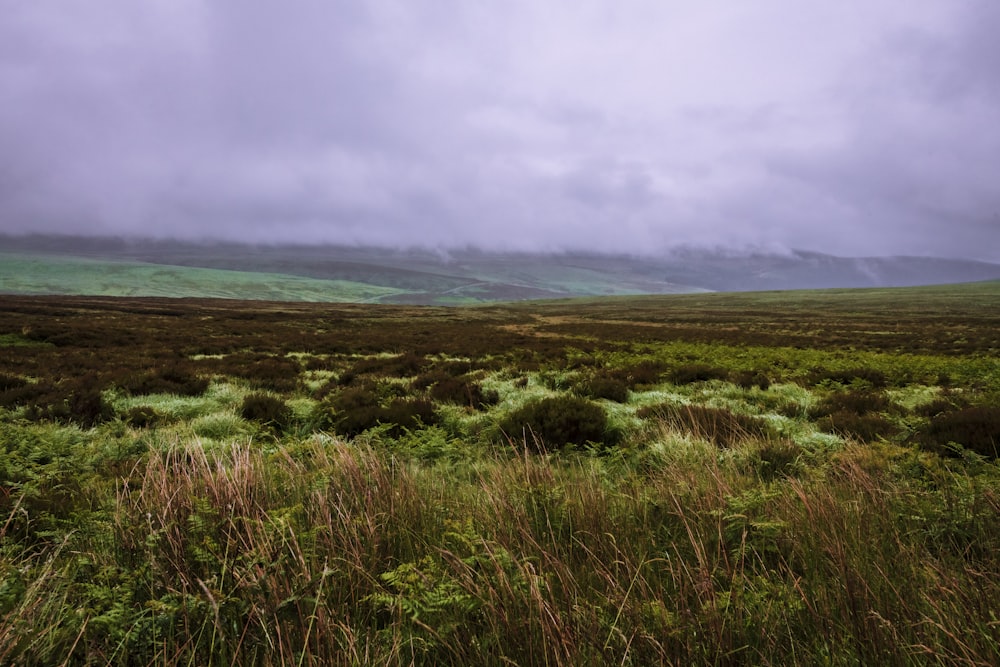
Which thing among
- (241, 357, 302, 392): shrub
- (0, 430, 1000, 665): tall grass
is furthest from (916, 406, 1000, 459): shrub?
(241, 357, 302, 392): shrub

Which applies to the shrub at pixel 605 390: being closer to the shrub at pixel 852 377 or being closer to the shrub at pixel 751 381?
the shrub at pixel 751 381

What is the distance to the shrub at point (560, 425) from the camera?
21.5 feet

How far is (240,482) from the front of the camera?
3.02 meters

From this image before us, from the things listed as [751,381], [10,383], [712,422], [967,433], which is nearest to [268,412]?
[10,383]

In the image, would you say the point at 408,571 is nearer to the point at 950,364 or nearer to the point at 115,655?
the point at 115,655

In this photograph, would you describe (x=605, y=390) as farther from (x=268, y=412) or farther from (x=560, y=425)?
(x=268, y=412)

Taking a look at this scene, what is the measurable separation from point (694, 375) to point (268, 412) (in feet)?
37.2

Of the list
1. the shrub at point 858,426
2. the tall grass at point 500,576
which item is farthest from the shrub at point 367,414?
the shrub at point 858,426

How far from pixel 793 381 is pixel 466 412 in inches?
412

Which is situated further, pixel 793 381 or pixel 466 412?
pixel 793 381

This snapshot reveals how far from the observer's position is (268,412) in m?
8.13

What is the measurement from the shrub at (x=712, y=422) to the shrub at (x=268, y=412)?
6.54m

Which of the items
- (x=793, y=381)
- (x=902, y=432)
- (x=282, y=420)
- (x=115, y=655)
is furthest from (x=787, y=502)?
(x=793, y=381)

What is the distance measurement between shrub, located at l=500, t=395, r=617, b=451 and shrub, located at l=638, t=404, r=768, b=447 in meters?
1.12
